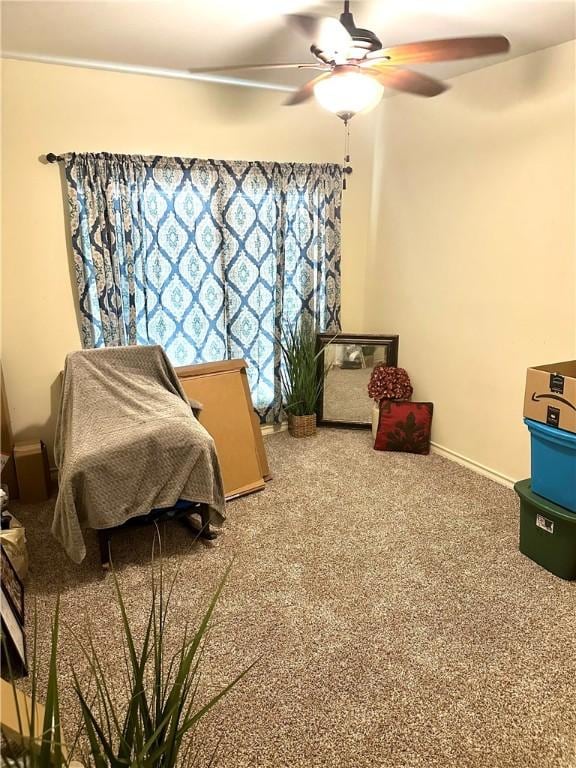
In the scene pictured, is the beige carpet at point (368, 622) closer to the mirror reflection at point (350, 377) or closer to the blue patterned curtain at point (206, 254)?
the mirror reflection at point (350, 377)

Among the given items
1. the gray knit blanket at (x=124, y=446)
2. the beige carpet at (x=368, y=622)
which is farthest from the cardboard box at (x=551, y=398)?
the gray knit blanket at (x=124, y=446)

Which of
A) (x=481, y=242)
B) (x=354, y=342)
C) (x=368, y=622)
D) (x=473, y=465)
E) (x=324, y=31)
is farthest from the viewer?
(x=354, y=342)

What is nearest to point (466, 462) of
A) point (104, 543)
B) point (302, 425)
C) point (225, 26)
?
point (302, 425)

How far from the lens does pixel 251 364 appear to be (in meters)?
4.05

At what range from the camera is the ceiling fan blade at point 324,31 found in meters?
1.80

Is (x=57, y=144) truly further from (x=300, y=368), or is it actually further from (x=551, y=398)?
(x=551, y=398)

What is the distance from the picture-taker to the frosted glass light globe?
2.02m

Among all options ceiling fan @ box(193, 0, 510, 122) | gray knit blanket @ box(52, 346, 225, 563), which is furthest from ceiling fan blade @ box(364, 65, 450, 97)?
gray knit blanket @ box(52, 346, 225, 563)

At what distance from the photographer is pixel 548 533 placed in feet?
8.09

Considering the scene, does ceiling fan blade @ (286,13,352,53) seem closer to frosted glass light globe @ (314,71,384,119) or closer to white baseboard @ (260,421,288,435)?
frosted glass light globe @ (314,71,384,119)

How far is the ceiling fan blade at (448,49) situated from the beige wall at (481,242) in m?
1.11

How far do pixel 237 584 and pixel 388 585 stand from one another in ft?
2.23

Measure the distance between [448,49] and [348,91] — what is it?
1.20 ft

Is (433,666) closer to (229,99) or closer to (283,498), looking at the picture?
(283,498)
